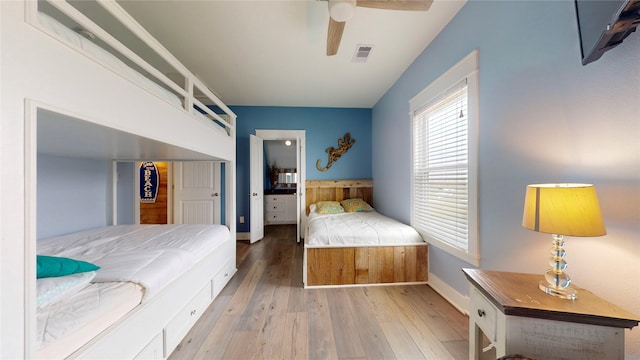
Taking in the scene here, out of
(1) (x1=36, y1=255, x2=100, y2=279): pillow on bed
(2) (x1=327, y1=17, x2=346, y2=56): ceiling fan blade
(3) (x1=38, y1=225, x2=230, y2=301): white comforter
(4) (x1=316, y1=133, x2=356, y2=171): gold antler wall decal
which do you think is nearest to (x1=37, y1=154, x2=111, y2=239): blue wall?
(3) (x1=38, y1=225, x2=230, y2=301): white comforter

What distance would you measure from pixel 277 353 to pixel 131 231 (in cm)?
166

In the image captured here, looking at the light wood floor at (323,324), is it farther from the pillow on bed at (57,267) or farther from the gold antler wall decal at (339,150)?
the gold antler wall decal at (339,150)

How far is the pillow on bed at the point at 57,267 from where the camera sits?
924 millimetres

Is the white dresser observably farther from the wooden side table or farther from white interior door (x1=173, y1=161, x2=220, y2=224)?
the wooden side table

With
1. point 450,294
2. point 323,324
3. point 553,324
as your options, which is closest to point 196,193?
point 323,324

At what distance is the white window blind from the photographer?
1725 millimetres

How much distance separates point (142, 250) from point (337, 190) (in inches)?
115

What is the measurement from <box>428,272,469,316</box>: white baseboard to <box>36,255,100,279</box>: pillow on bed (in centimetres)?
240

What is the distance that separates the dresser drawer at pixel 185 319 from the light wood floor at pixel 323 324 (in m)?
0.05

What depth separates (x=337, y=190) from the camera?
12.8 feet

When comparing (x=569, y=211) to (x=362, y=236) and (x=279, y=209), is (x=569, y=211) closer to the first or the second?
(x=362, y=236)

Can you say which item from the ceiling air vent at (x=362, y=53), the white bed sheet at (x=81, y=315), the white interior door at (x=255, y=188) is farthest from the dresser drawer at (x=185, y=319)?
the ceiling air vent at (x=362, y=53)

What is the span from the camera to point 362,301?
1.88 metres

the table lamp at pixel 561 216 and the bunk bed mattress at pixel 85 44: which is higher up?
the bunk bed mattress at pixel 85 44
